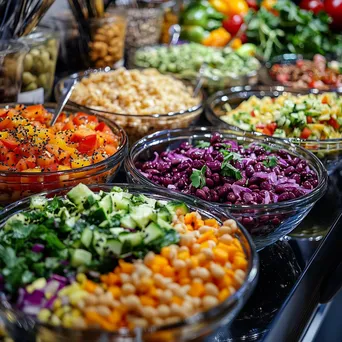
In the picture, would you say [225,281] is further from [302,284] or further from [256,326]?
[302,284]

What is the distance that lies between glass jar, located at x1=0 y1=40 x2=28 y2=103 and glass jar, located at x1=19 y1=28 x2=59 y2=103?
8 centimetres

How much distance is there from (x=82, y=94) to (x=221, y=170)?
815mm

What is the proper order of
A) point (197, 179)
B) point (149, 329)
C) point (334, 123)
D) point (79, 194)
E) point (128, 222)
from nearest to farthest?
1. point (149, 329)
2. point (128, 222)
3. point (79, 194)
4. point (197, 179)
5. point (334, 123)

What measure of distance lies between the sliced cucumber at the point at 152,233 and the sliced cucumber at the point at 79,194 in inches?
8.1

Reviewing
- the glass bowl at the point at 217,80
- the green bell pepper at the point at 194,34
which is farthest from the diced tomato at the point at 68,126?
the green bell pepper at the point at 194,34

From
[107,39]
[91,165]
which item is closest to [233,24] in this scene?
[107,39]

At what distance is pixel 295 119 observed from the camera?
2.10 metres

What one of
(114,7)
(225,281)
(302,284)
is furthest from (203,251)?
(114,7)

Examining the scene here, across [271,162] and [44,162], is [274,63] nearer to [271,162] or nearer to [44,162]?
[271,162]

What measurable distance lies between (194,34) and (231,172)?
81.0 inches

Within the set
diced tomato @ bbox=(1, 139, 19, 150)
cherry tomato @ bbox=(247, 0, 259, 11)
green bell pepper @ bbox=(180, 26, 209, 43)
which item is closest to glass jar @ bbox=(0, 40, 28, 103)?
diced tomato @ bbox=(1, 139, 19, 150)

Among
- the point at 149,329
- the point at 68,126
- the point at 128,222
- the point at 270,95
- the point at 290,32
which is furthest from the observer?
the point at 290,32

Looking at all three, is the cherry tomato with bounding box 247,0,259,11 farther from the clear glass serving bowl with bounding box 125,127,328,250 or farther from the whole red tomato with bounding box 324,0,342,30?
the clear glass serving bowl with bounding box 125,127,328,250

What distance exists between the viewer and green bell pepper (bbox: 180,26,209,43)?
3469 millimetres
